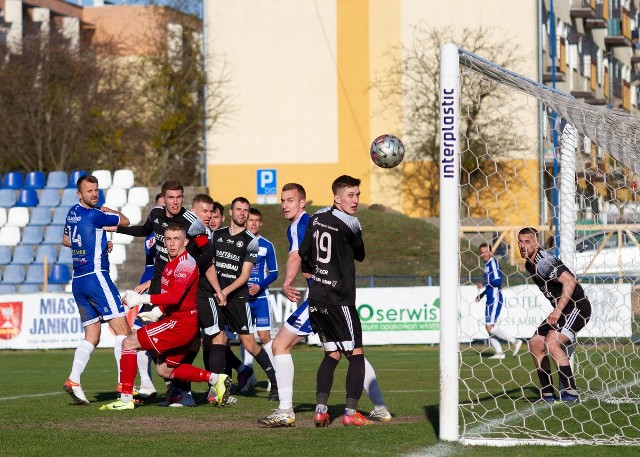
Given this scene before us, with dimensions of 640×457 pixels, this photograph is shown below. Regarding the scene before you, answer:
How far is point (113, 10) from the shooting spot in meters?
72.1

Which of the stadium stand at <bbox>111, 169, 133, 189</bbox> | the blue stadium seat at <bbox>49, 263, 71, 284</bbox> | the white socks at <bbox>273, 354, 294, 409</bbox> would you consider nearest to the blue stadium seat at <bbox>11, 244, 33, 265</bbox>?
the blue stadium seat at <bbox>49, 263, 71, 284</bbox>

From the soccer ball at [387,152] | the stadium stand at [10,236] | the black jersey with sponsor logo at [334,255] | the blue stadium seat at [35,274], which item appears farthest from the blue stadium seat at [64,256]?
the black jersey with sponsor logo at [334,255]

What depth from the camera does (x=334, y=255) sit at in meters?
9.76

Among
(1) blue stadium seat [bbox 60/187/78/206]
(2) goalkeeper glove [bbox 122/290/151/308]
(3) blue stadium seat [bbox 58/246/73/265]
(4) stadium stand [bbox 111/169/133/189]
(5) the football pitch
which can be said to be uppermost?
(4) stadium stand [bbox 111/169/133/189]

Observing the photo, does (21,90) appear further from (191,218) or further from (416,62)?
Result: (191,218)

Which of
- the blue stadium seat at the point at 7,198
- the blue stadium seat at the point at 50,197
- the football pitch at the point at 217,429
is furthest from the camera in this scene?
→ the blue stadium seat at the point at 7,198

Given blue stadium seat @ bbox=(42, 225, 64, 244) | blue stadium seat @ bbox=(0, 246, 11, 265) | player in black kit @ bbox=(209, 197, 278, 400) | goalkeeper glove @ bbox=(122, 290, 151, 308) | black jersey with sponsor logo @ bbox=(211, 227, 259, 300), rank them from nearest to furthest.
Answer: goalkeeper glove @ bbox=(122, 290, 151, 308) → player in black kit @ bbox=(209, 197, 278, 400) → black jersey with sponsor logo @ bbox=(211, 227, 259, 300) → blue stadium seat @ bbox=(0, 246, 11, 265) → blue stadium seat @ bbox=(42, 225, 64, 244)

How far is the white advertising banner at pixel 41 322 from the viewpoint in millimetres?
24125

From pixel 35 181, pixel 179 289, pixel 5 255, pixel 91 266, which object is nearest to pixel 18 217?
pixel 5 255

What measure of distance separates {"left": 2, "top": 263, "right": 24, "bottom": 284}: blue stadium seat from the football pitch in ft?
51.5

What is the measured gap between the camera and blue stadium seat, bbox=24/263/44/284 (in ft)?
97.5

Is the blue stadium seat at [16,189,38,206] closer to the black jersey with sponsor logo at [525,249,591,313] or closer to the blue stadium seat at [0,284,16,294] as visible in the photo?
the blue stadium seat at [0,284,16,294]

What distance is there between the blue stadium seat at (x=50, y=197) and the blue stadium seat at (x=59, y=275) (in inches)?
158

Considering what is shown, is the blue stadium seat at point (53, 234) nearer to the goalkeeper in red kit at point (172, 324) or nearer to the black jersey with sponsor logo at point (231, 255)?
the black jersey with sponsor logo at point (231, 255)
